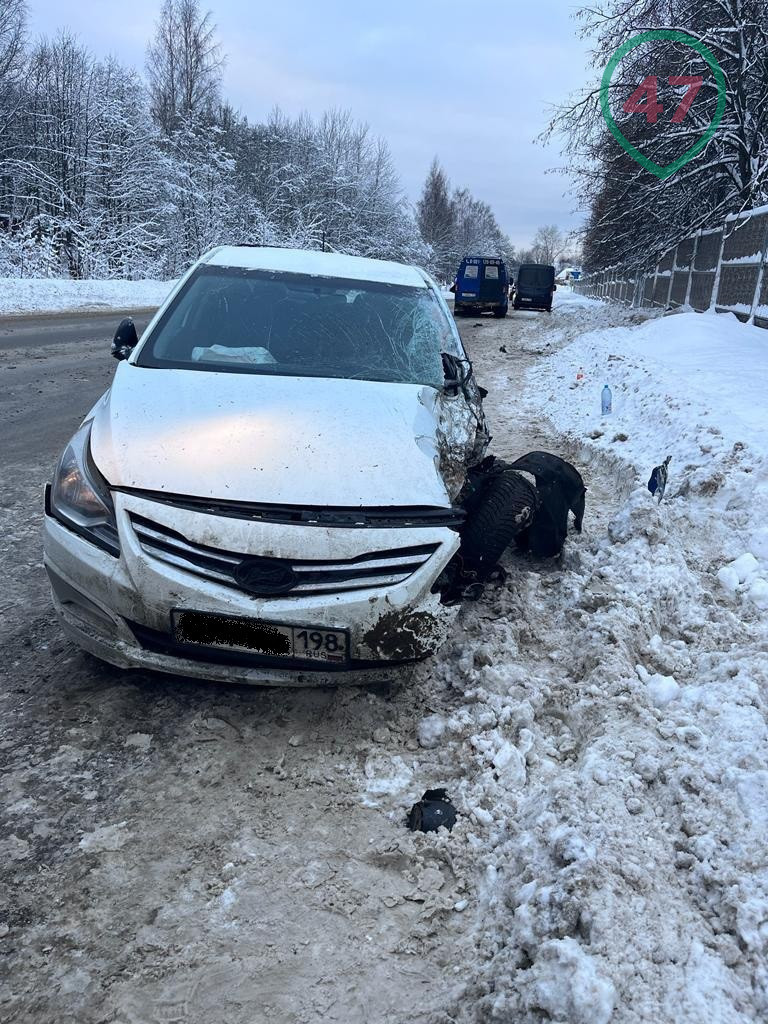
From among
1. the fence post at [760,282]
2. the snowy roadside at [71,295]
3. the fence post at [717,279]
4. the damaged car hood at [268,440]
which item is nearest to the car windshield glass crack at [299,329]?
the damaged car hood at [268,440]

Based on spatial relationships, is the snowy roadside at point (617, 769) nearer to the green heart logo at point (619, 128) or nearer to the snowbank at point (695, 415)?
the snowbank at point (695, 415)

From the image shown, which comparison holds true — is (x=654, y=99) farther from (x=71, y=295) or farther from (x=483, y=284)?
(x=71, y=295)

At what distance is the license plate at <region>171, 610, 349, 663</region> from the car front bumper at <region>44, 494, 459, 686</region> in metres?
0.02

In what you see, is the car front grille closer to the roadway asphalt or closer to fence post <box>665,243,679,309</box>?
the roadway asphalt

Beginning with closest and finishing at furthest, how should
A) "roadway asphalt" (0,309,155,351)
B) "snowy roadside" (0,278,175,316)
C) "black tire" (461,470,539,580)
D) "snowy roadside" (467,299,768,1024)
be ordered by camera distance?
"snowy roadside" (467,299,768,1024) → "black tire" (461,470,539,580) → "roadway asphalt" (0,309,155,351) → "snowy roadside" (0,278,175,316)

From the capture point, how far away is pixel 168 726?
8.95 ft

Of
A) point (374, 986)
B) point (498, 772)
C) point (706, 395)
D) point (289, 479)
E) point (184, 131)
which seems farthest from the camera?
point (184, 131)

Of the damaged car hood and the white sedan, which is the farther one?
the damaged car hood

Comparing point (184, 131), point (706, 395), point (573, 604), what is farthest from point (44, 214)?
point (573, 604)

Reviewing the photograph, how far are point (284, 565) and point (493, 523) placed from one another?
58.7 inches

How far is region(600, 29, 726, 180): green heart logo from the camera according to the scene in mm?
14625

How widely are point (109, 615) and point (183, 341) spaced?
5.65ft

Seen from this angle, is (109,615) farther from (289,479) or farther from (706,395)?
(706,395)

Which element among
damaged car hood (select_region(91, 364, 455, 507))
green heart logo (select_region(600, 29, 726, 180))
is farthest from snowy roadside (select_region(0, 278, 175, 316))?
damaged car hood (select_region(91, 364, 455, 507))
